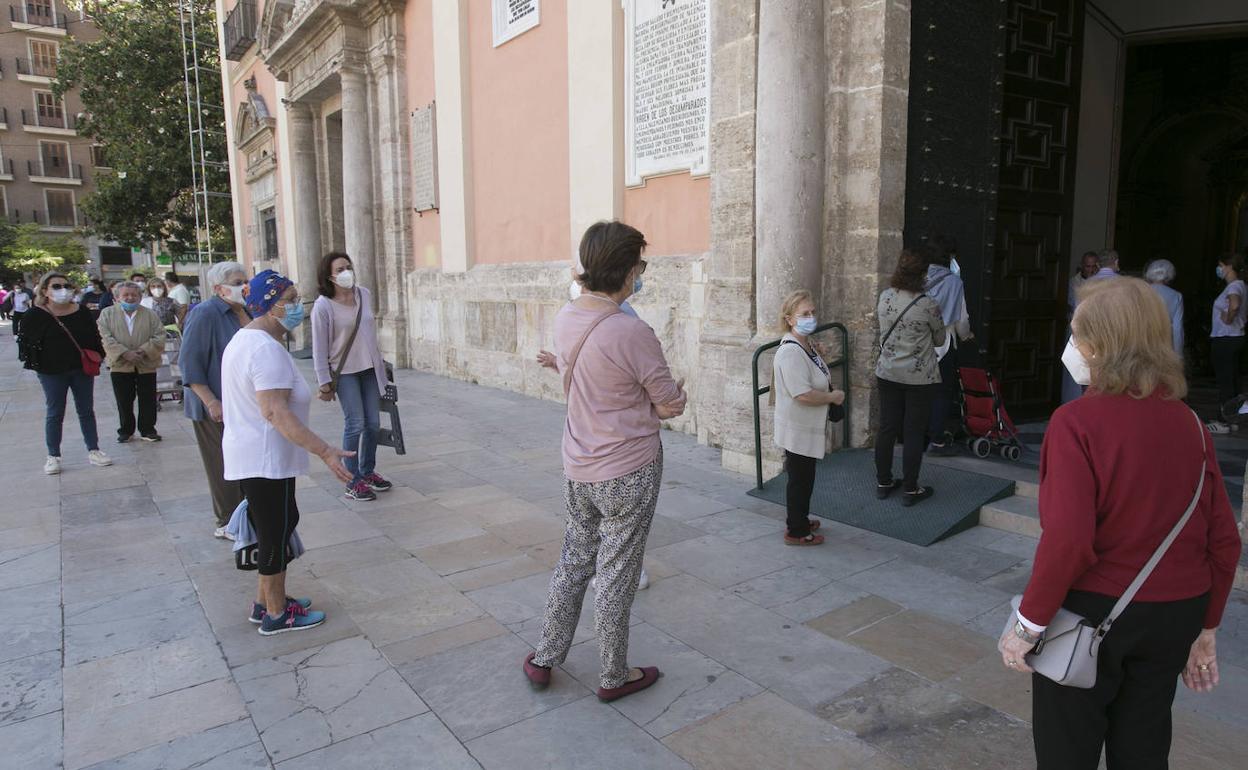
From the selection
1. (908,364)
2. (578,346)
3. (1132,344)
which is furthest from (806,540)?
(1132,344)

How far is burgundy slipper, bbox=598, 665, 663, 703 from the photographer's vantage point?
110 inches

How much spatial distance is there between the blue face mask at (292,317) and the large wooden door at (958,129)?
13.7ft

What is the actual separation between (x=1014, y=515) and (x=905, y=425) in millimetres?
779

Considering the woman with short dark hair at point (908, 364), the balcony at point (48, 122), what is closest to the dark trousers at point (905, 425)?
the woman with short dark hair at point (908, 364)

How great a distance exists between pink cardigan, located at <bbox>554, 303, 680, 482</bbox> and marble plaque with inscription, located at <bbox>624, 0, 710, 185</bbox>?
456 cm

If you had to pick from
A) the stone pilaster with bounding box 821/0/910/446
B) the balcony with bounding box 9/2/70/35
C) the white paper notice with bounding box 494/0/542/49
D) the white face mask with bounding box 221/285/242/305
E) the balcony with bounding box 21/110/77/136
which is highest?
the balcony with bounding box 9/2/70/35

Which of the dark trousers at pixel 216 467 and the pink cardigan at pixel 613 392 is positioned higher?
the pink cardigan at pixel 613 392

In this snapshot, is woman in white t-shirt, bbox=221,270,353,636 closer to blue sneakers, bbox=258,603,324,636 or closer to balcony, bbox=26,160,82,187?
blue sneakers, bbox=258,603,324,636

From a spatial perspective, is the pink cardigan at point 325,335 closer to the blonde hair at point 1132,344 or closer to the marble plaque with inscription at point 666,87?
the marble plaque with inscription at point 666,87

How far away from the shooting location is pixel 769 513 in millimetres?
5070

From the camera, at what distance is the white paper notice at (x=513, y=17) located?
918 cm

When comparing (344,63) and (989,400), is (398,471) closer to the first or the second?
(989,400)

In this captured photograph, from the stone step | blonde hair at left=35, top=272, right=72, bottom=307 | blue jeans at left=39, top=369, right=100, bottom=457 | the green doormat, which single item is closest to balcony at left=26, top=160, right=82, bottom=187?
blonde hair at left=35, top=272, right=72, bottom=307

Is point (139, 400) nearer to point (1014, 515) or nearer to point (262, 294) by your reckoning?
point (262, 294)
